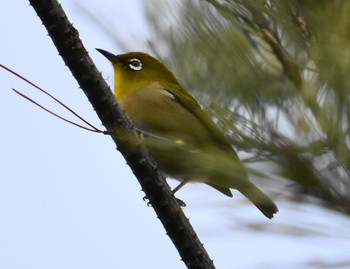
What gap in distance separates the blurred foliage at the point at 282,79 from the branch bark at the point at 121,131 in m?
0.46

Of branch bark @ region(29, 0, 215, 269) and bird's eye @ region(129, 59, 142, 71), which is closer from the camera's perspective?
branch bark @ region(29, 0, 215, 269)

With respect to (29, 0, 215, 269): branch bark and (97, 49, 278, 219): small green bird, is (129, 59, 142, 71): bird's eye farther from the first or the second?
(97, 49, 278, 219): small green bird

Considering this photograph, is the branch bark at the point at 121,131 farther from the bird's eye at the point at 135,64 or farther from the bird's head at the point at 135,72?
the bird's eye at the point at 135,64

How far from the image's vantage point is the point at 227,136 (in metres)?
1.53

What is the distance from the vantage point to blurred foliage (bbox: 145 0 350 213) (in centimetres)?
129

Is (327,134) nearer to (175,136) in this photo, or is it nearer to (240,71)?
(240,71)

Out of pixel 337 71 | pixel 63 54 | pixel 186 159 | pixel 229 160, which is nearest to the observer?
pixel 337 71

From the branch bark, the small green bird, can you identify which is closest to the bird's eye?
the branch bark

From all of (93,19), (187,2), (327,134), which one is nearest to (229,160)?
(327,134)

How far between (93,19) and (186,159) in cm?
42

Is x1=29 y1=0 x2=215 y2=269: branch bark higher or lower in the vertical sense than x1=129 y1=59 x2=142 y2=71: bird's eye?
lower

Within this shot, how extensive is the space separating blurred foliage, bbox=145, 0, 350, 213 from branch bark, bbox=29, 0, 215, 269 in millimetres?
463

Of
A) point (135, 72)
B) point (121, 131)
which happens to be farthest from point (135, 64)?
point (121, 131)

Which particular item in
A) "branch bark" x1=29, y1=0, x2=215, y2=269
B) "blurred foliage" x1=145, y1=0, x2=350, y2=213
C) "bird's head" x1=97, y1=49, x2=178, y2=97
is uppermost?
"bird's head" x1=97, y1=49, x2=178, y2=97
